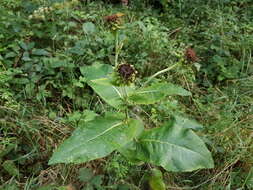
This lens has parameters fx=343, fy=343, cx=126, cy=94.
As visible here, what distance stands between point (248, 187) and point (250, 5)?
2.70 metres

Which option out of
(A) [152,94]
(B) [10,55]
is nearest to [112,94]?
(A) [152,94]

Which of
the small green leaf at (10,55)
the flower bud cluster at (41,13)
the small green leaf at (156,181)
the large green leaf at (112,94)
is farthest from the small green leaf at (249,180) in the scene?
the flower bud cluster at (41,13)

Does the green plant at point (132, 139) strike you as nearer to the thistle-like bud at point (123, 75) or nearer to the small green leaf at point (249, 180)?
the thistle-like bud at point (123, 75)

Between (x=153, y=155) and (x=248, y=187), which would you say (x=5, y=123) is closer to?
(x=153, y=155)

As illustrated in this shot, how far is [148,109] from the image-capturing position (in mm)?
2416

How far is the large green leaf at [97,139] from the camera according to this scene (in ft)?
4.76

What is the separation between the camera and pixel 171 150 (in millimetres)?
1595

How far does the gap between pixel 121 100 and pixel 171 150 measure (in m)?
0.35

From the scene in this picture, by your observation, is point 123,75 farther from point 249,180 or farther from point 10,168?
point 249,180

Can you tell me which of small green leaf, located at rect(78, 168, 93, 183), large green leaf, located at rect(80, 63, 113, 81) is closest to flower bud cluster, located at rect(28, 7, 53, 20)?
large green leaf, located at rect(80, 63, 113, 81)

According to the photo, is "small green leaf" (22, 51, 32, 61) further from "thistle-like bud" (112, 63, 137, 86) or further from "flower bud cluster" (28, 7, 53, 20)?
"thistle-like bud" (112, 63, 137, 86)

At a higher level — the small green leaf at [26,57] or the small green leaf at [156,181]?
the small green leaf at [26,57]

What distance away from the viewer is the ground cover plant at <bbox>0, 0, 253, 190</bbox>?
162 cm

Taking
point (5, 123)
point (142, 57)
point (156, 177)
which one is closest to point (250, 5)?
point (142, 57)
